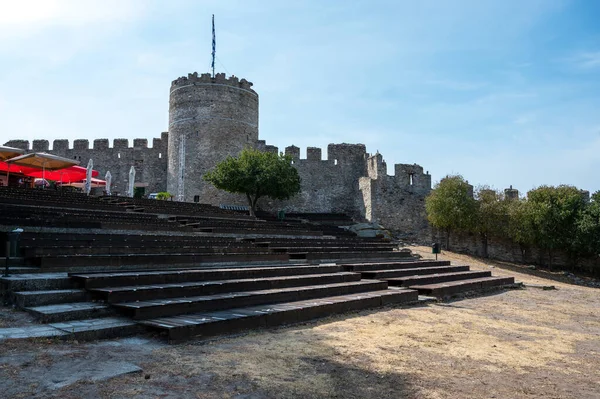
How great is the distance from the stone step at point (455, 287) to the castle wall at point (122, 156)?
2609cm

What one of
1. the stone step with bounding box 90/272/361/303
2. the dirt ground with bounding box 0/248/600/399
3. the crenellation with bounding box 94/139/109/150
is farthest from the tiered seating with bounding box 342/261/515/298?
the crenellation with bounding box 94/139/109/150

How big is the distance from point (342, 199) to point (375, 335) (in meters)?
26.6

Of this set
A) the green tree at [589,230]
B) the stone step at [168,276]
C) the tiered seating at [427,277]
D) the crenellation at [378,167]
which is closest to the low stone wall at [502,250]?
the green tree at [589,230]

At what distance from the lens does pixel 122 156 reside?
35.3 meters

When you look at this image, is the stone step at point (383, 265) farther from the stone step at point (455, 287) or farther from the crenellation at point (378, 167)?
the crenellation at point (378, 167)

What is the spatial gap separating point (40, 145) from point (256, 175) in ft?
63.6

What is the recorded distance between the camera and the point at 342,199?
1312 inches

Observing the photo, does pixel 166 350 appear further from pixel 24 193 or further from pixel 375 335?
pixel 24 193

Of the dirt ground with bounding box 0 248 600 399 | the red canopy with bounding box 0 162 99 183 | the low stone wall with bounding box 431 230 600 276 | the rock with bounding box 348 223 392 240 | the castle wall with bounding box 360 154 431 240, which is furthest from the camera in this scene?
the castle wall with bounding box 360 154 431 240

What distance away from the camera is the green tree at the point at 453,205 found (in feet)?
90.3

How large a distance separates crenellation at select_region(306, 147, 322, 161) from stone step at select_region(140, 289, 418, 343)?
78.4ft

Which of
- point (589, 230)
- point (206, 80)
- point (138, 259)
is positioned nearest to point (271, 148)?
point (206, 80)

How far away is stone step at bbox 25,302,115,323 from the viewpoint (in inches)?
228

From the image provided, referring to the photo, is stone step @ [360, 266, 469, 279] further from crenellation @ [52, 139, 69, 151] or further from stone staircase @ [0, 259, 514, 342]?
crenellation @ [52, 139, 69, 151]
